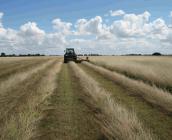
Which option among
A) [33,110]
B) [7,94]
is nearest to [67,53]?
[7,94]

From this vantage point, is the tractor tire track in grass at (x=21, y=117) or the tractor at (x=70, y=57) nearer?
the tractor tire track in grass at (x=21, y=117)

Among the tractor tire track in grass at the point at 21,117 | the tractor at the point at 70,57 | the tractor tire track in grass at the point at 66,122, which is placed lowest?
the tractor at the point at 70,57

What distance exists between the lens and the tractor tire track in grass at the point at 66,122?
5.73 metres

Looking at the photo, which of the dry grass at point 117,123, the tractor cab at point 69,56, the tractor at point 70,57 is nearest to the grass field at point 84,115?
the dry grass at point 117,123

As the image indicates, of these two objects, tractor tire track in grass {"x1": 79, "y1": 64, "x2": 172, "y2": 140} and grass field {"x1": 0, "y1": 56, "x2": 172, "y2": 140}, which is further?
tractor tire track in grass {"x1": 79, "y1": 64, "x2": 172, "y2": 140}

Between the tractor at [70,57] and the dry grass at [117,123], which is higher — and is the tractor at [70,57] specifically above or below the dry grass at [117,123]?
below

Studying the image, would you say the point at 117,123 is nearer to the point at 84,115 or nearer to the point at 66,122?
the point at 66,122

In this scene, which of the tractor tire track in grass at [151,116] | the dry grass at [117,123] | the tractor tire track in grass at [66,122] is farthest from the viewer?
the tractor tire track in grass at [151,116]

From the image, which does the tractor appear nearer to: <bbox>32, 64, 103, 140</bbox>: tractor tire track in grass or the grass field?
the grass field

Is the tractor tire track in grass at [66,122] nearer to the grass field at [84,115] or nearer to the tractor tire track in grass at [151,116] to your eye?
the grass field at [84,115]

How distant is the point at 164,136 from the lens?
18.7 feet

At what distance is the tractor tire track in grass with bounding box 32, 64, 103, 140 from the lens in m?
5.73

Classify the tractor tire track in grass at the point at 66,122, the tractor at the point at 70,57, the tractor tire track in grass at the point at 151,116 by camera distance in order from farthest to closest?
the tractor at the point at 70,57, the tractor tire track in grass at the point at 151,116, the tractor tire track in grass at the point at 66,122

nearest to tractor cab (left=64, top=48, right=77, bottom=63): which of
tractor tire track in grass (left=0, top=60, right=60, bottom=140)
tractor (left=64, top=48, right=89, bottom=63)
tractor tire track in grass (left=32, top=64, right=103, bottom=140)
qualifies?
tractor (left=64, top=48, right=89, bottom=63)
